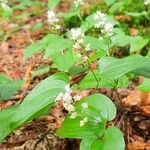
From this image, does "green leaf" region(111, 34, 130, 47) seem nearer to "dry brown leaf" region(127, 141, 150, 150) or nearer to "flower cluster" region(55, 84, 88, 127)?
"dry brown leaf" region(127, 141, 150, 150)

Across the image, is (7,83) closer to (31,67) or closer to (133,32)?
(31,67)

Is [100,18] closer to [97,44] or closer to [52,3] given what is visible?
[97,44]

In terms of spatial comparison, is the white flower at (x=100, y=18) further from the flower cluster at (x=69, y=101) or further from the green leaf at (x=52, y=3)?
the green leaf at (x=52, y=3)

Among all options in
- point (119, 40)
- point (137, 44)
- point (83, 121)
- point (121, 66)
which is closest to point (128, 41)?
point (119, 40)

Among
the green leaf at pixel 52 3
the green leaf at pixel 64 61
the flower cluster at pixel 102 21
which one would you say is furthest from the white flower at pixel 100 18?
the green leaf at pixel 52 3

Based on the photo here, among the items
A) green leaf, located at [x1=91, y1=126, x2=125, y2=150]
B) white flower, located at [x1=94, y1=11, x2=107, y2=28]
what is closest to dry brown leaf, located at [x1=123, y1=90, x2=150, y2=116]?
A: white flower, located at [x1=94, y1=11, x2=107, y2=28]
